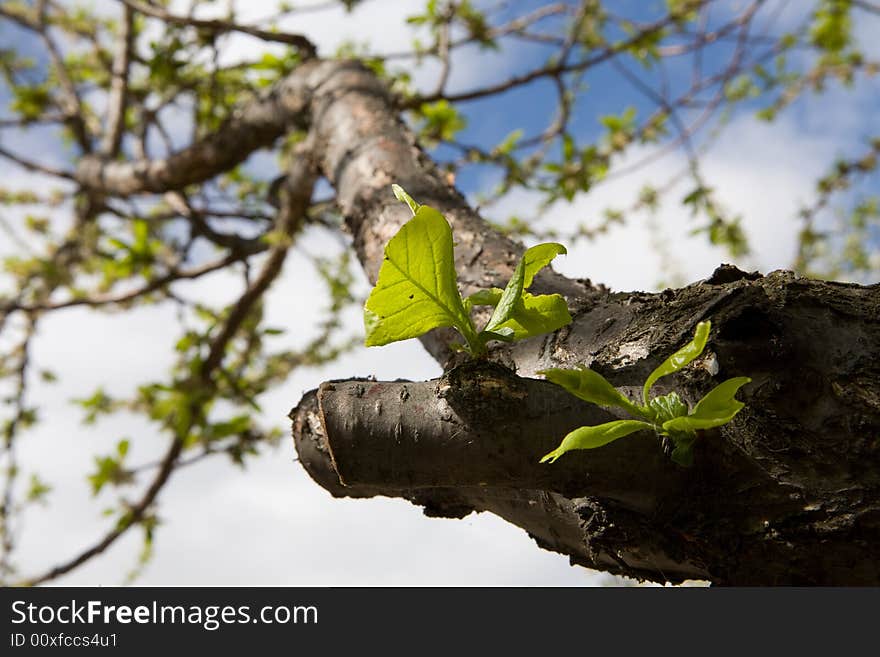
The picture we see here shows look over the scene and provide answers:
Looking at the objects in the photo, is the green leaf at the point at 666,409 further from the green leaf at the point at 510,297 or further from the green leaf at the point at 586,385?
the green leaf at the point at 510,297

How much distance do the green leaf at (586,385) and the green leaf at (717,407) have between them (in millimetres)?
65

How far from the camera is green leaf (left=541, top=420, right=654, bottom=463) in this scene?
62 centimetres

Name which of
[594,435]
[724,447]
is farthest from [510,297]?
[724,447]

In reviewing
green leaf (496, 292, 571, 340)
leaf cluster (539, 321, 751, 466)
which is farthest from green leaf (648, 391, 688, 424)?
green leaf (496, 292, 571, 340)

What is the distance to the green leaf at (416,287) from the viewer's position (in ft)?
2.15

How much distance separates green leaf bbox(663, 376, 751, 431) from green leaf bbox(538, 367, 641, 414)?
6 centimetres

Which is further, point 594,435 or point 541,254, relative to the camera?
point 541,254

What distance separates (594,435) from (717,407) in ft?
0.36

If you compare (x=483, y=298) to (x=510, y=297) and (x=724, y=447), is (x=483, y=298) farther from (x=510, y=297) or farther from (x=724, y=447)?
(x=724, y=447)

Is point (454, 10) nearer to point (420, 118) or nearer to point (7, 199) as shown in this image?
point (420, 118)

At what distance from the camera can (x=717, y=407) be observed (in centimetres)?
64

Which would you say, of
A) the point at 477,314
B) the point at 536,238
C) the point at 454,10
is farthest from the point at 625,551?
the point at 454,10

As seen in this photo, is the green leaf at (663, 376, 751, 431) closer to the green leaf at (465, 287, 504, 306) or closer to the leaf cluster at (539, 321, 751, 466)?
the leaf cluster at (539, 321, 751, 466)

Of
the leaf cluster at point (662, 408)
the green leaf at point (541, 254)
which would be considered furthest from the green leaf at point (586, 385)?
the green leaf at point (541, 254)
